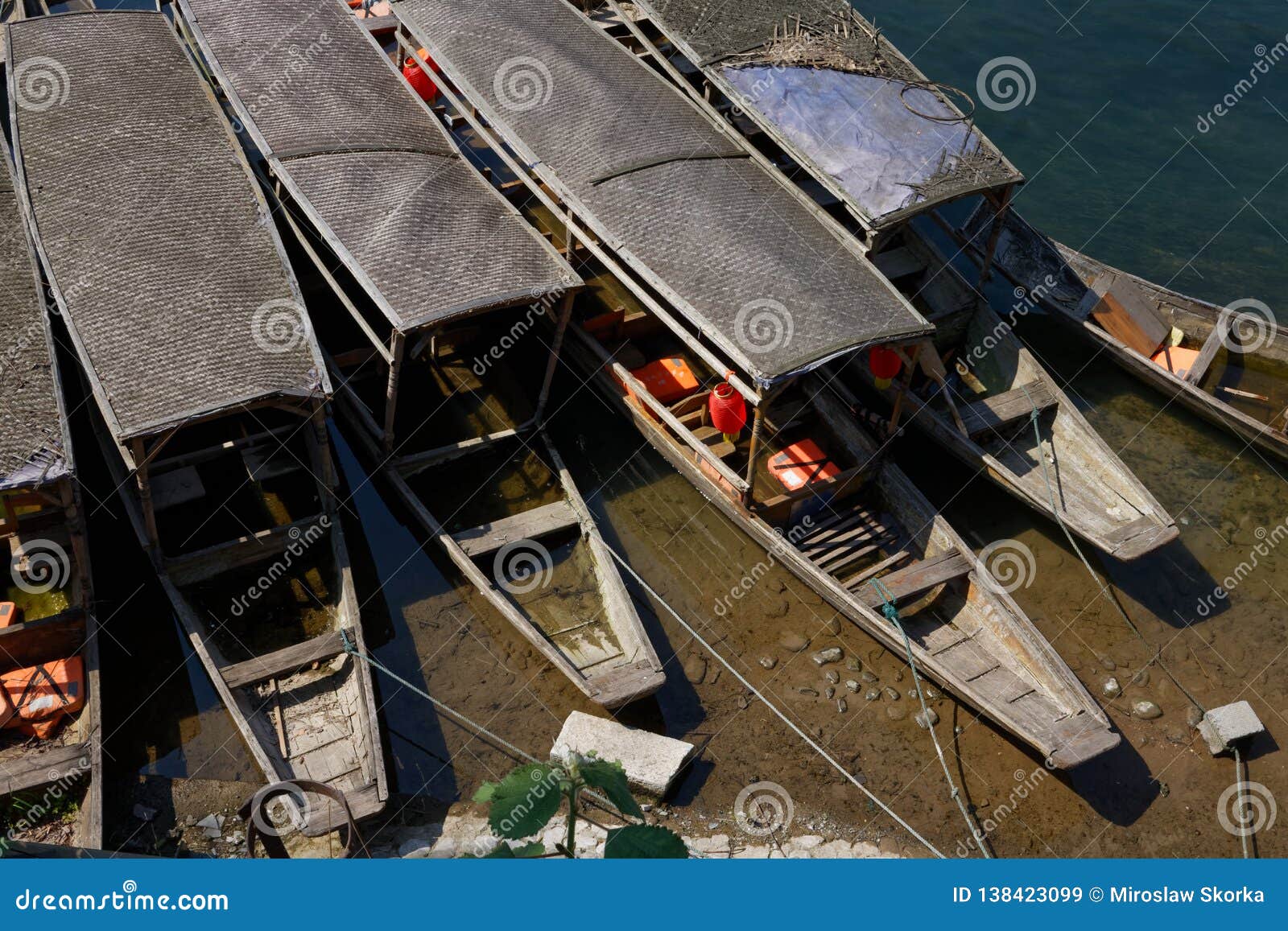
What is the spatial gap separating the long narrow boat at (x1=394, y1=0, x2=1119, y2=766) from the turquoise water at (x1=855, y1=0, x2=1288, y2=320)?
793cm

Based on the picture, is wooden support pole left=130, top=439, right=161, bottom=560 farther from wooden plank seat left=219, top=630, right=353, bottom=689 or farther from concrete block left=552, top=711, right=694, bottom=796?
concrete block left=552, top=711, right=694, bottom=796

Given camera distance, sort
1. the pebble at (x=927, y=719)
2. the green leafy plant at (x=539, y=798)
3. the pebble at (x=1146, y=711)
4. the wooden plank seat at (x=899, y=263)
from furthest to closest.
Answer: the wooden plank seat at (x=899, y=263)
the pebble at (x=1146, y=711)
the pebble at (x=927, y=719)
the green leafy plant at (x=539, y=798)

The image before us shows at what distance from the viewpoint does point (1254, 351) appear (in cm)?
1795

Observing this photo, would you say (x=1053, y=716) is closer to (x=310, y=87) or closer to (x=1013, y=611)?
(x=1013, y=611)

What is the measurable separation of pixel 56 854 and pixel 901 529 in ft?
34.3

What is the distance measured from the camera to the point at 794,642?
1475 cm

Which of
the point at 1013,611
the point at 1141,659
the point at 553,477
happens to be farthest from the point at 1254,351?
the point at 553,477

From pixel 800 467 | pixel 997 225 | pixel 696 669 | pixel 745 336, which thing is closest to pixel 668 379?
pixel 800 467

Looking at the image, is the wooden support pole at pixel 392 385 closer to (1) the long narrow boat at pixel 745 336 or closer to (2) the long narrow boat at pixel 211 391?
(2) the long narrow boat at pixel 211 391

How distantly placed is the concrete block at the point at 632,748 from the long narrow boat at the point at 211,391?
2.19 metres

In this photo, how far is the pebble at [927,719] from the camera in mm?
13859

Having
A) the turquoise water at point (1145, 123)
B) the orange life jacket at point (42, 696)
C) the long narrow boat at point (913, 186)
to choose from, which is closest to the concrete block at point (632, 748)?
the orange life jacket at point (42, 696)

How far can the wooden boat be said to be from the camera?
56.4 feet

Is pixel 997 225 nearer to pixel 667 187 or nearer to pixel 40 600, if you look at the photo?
pixel 667 187
